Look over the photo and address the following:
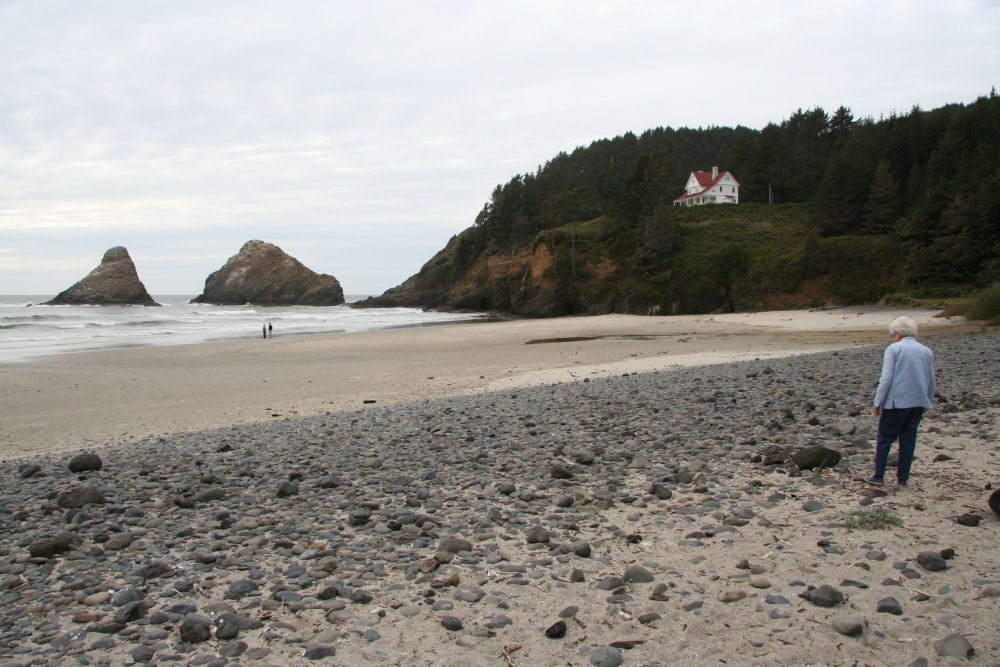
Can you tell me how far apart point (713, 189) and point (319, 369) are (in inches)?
2888

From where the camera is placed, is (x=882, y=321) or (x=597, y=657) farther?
(x=882, y=321)

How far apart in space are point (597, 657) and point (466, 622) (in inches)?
32.8

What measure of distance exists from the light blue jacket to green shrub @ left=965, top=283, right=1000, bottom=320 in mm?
23262

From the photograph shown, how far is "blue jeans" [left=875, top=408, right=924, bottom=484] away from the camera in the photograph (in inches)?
209

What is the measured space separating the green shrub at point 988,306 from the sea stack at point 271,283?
102687 millimetres

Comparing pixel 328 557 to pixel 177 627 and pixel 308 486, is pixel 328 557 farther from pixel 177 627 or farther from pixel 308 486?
pixel 308 486

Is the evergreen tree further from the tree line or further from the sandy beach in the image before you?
the sandy beach

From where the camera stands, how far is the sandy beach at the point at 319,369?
1245cm

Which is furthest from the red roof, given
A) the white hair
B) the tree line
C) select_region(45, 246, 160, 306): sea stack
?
select_region(45, 246, 160, 306): sea stack

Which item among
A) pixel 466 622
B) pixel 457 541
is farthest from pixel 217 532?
pixel 466 622

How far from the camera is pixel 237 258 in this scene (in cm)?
12225

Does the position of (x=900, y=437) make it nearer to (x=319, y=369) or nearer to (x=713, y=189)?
(x=319, y=369)

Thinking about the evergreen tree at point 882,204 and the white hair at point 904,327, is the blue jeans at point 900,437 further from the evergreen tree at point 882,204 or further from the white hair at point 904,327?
the evergreen tree at point 882,204

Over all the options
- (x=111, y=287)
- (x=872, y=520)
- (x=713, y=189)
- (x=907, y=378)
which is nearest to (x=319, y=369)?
(x=907, y=378)
